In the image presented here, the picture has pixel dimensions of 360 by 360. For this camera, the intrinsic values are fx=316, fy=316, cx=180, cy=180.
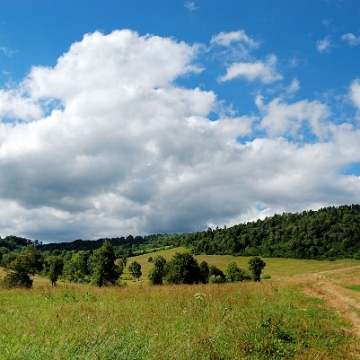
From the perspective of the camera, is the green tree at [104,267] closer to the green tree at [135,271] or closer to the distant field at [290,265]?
the distant field at [290,265]

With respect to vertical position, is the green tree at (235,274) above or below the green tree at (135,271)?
above

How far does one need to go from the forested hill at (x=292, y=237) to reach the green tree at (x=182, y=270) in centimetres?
7553

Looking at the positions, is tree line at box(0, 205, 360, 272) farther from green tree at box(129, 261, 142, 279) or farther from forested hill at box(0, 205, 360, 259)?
green tree at box(129, 261, 142, 279)

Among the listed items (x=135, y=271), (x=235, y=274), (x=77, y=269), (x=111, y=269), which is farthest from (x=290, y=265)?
(x=77, y=269)

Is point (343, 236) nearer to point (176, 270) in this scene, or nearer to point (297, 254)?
point (297, 254)

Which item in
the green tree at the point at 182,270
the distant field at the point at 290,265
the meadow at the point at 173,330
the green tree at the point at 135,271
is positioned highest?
the meadow at the point at 173,330

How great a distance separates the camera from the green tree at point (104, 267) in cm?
5744

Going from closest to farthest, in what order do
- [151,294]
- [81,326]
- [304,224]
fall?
[81,326]
[151,294]
[304,224]

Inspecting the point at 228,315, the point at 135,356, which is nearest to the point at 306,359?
the point at 228,315

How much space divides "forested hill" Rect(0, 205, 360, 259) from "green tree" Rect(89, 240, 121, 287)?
94.0 metres

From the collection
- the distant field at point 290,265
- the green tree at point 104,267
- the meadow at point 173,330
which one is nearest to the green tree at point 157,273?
the green tree at point 104,267

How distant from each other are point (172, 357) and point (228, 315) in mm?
4242

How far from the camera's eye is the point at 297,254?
132m

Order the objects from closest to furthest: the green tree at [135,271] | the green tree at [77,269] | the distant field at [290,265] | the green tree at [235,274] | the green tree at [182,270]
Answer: the green tree at [182,270]
the green tree at [235,274]
the distant field at [290,265]
the green tree at [77,269]
the green tree at [135,271]
